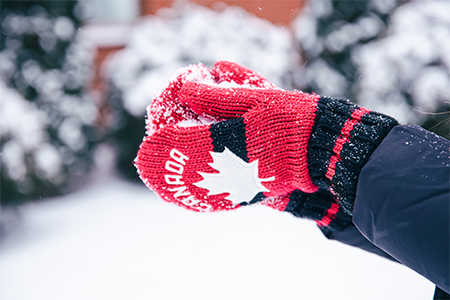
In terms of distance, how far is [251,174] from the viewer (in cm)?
72

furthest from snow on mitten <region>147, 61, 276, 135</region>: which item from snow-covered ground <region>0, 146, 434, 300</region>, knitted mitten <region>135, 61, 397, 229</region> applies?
snow-covered ground <region>0, 146, 434, 300</region>

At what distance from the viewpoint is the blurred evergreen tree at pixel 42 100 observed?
1.62m

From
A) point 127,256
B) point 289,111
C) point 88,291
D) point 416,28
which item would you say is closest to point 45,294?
point 88,291

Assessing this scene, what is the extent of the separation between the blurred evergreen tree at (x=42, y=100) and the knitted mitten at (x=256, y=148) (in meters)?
1.17

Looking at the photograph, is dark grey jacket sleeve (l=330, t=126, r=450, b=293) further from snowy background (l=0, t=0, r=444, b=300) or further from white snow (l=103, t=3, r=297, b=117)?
white snow (l=103, t=3, r=297, b=117)

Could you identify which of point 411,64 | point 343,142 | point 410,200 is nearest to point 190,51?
point 411,64

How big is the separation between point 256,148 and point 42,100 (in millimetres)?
1501

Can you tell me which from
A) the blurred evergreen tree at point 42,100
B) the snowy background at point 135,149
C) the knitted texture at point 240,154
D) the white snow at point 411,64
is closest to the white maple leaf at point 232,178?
the knitted texture at point 240,154

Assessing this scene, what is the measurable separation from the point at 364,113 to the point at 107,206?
157cm

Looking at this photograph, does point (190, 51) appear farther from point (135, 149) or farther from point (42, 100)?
point (42, 100)

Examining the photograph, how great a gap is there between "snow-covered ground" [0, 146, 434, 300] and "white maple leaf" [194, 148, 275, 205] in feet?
1.29

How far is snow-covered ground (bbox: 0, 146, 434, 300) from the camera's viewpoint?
1.03m

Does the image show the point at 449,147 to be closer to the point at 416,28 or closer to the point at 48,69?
the point at 416,28

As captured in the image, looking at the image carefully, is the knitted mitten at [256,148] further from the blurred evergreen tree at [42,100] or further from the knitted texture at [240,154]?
the blurred evergreen tree at [42,100]
